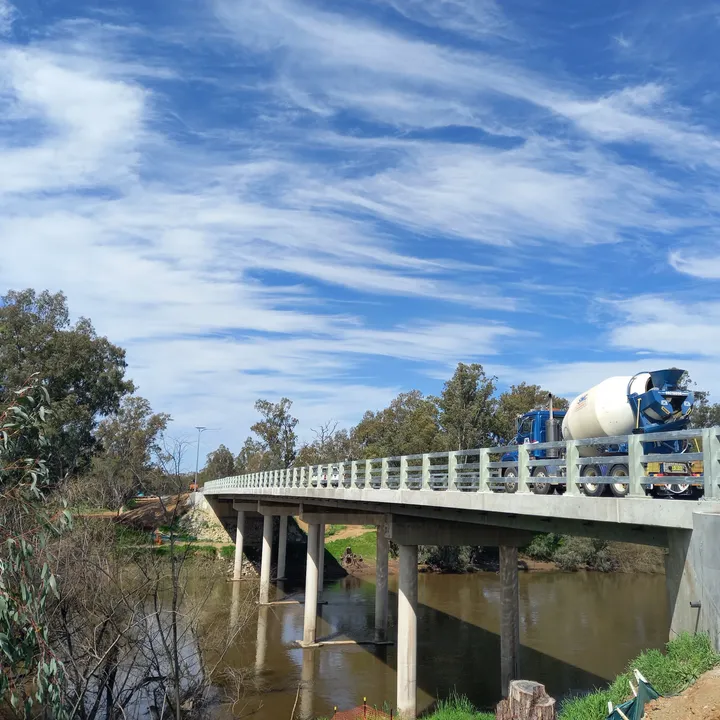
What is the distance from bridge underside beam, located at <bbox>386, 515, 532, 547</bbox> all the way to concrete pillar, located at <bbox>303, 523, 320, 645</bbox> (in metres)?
9.60

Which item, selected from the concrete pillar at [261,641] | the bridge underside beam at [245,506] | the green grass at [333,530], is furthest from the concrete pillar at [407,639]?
the green grass at [333,530]

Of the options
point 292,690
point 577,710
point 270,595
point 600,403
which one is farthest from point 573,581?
point 577,710

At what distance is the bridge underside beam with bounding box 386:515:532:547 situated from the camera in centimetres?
1856

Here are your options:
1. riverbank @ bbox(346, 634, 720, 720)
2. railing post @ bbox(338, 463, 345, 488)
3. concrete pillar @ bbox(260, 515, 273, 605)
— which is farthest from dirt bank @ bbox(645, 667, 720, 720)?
concrete pillar @ bbox(260, 515, 273, 605)

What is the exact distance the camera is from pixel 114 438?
76.1 metres

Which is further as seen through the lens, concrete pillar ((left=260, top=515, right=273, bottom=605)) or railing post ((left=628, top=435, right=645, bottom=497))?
concrete pillar ((left=260, top=515, right=273, bottom=605))

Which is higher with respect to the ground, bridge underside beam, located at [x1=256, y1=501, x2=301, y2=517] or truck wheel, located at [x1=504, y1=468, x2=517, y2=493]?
truck wheel, located at [x1=504, y1=468, x2=517, y2=493]

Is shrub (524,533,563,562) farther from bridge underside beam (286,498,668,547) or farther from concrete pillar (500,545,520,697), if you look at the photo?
bridge underside beam (286,498,668,547)

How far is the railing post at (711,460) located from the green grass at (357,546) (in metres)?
47.0

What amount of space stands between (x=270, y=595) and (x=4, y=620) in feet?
109

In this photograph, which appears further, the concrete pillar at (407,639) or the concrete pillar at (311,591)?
the concrete pillar at (311,591)

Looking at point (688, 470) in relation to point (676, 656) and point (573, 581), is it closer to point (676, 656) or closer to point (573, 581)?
point (676, 656)

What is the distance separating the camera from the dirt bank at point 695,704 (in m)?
5.81

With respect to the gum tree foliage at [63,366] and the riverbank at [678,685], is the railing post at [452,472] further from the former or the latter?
the gum tree foliage at [63,366]
